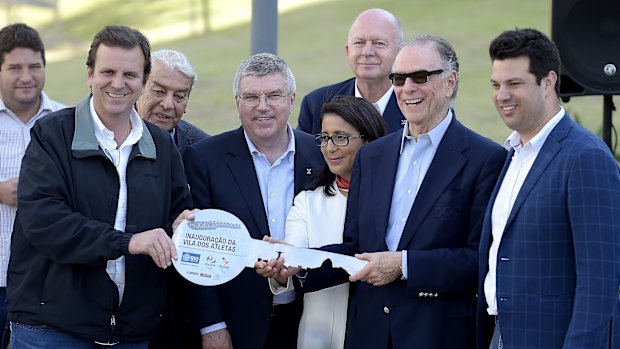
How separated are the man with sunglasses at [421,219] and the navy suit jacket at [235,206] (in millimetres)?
326

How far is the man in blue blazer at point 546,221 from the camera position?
3.17 metres

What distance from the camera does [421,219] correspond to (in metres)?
3.69

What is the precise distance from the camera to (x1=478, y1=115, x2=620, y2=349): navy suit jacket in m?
3.17

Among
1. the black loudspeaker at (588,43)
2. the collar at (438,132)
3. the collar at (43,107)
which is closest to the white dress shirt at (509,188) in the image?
the collar at (438,132)

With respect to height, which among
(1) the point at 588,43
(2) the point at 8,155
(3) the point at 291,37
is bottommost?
(2) the point at 8,155

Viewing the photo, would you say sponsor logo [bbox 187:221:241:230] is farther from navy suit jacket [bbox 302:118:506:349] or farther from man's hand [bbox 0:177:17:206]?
man's hand [bbox 0:177:17:206]

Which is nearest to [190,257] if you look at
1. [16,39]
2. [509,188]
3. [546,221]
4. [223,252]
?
[223,252]

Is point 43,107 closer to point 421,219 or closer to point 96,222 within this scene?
point 96,222

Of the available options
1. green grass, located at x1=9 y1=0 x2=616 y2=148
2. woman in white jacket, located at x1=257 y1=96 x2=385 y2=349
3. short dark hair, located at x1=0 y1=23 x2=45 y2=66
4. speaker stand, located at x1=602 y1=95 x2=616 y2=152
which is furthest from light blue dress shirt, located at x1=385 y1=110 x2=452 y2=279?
green grass, located at x1=9 y1=0 x2=616 y2=148

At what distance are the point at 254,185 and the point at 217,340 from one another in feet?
2.19

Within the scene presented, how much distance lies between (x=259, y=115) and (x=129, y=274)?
3.07 ft

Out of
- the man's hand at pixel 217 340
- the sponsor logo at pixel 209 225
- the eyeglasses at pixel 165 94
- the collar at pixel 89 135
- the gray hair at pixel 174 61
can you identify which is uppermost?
the gray hair at pixel 174 61

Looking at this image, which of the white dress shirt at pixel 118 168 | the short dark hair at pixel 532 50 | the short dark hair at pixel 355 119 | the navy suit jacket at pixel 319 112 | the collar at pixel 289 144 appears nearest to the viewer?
the short dark hair at pixel 532 50

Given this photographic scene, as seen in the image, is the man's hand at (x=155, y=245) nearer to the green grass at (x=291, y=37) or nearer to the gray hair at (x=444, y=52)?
the gray hair at (x=444, y=52)
